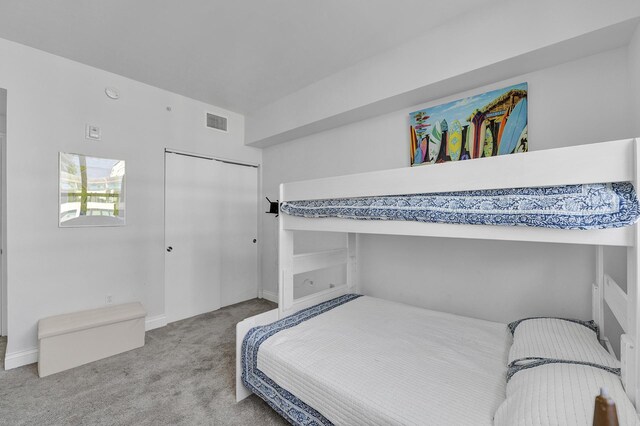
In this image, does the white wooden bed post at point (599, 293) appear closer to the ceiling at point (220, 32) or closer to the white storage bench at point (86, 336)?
the ceiling at point (220, 32)

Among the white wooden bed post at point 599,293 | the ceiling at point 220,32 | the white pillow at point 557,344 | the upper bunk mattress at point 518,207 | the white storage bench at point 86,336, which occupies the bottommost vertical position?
the white storage bench at point 86,336

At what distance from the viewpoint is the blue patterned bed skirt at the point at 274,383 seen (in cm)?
142

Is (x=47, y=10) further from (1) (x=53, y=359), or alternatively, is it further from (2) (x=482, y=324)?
(2) (x=482, y=324)

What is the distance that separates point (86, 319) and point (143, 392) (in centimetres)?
94

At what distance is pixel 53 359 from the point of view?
7.04 feet

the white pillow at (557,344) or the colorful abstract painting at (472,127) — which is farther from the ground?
the colorful abstract painting at (472,127)

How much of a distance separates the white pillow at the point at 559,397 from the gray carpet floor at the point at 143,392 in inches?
50.0

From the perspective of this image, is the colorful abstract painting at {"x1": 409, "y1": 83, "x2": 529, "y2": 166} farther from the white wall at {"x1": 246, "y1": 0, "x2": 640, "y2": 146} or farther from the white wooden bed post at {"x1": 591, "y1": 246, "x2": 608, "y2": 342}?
the white wooden bed post at {"x1": 591, "y1": 246, "x2": 608, "y2": 342}

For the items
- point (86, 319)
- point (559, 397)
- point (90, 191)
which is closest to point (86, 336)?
point (86, 319)

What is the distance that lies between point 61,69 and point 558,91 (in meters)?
3.98

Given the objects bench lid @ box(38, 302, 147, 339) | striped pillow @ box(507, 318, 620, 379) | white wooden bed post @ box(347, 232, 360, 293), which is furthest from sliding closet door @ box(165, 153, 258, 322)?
striped pillow @ box(507, 318, 620, 379)

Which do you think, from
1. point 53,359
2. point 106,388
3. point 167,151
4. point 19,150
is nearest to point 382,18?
point 167,151

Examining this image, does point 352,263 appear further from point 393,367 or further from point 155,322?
point 155,322

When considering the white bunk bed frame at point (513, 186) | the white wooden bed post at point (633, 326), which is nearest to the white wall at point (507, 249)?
the white bunk bed frame at point (513, 186)
